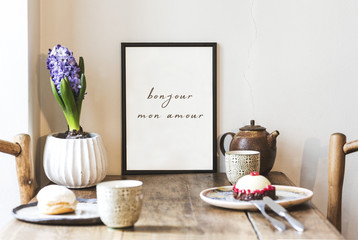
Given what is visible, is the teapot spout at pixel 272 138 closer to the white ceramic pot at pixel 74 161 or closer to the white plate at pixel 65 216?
the white ceramic pot at pixel 74 161

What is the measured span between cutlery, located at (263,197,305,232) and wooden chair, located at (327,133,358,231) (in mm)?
426

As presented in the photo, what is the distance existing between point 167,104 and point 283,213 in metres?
0.78

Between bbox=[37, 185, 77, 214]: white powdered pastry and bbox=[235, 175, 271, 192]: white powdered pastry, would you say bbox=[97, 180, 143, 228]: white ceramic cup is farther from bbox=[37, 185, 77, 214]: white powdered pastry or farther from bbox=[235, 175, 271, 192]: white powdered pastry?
bbox=[235, 175, 271, 192]: white powdered pastry

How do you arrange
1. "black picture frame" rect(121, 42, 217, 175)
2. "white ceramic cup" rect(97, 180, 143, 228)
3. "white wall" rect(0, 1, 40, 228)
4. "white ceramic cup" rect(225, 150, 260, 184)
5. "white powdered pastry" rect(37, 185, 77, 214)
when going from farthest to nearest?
"black picture frame" rect(121, 42, 217, 175) < "white wall" rect(0, 1, 40, 228) < "white ceramic cup" rect(225, 150, 260, 184) < "white powdered pastry" rect(37, 185, 77, 214) < "white ceramic cup" rect(97, 180, 143, 228)

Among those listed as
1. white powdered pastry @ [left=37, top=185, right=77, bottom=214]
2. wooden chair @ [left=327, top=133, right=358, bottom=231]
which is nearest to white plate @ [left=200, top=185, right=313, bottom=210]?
wooden chair @ [left=327, top=133, right=358, bottom=231]

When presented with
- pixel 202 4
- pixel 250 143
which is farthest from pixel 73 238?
pixel 202 4

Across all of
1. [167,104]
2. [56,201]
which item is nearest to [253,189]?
[56,201]

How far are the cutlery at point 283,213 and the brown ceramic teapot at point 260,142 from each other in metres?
0.44

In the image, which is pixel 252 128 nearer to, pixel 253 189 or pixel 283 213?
pixel 253 189

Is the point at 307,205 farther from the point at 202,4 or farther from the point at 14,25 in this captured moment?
the point at 14,25

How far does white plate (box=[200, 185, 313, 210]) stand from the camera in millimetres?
1216

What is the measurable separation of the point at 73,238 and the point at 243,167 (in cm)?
59

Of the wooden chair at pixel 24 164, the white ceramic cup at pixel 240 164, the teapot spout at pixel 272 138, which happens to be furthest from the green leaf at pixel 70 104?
the teapot spout at pixel 272 138

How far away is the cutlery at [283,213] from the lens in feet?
3.52
